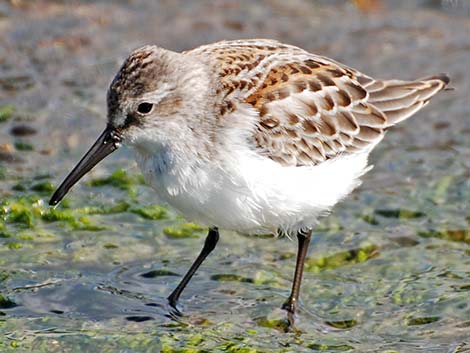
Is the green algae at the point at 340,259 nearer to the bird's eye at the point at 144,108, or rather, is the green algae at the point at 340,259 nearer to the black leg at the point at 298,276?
the black leg at the point at 298,276

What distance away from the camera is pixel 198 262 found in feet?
25.8

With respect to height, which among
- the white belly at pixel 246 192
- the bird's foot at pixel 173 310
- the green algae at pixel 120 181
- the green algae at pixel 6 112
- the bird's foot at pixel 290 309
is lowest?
the bird's foot at pixel 173 310

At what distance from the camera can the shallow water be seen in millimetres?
7270

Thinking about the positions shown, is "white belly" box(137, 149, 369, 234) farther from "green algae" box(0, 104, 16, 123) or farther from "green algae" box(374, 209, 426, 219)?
"green algae" box(0, 104, 16, 123)

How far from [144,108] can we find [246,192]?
0.89 m

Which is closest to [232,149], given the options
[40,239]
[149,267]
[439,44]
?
[149,267]

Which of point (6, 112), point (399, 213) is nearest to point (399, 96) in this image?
point (399, 213)

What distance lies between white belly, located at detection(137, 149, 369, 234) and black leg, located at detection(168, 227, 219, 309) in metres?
0.60

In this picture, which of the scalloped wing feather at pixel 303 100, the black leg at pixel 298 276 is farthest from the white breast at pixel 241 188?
the black leg at pixel 298 276

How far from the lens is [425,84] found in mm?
8570

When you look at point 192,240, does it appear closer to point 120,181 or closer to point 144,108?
point 120,181

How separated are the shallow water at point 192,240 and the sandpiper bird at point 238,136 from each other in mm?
353

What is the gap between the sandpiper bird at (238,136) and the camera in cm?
686

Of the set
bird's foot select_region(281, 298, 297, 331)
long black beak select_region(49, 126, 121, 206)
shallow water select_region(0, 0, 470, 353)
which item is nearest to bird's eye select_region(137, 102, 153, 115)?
long black beak select_region(49, 126, 121, 206)
